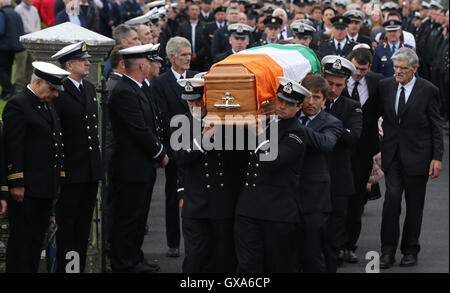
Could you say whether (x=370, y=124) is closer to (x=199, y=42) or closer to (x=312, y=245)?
(x=312, y=245)

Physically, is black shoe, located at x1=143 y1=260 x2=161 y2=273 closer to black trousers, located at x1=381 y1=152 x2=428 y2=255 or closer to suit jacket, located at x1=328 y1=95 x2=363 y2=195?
suit jacket, located at x1=328 y1=95 x2=363 y2=195

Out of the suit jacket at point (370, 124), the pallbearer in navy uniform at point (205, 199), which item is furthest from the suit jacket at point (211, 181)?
the suit jacket at point (370, 124)

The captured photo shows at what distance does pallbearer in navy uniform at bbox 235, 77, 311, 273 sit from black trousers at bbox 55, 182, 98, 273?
1.47 meters

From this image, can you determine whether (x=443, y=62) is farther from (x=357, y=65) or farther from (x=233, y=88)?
(x=233, y=88)

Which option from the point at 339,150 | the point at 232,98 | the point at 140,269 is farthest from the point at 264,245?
the point at 140,269

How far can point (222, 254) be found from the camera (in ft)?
21.2

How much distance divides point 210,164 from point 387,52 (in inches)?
238

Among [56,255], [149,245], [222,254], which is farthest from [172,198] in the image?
[222,254]

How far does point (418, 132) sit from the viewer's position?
8.44m

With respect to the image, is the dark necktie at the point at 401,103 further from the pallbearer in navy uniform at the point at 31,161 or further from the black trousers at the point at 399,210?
the pallbearer in navy uniform at the point at 31,161

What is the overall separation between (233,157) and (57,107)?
4.76ft

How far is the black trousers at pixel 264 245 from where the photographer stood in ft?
20.2

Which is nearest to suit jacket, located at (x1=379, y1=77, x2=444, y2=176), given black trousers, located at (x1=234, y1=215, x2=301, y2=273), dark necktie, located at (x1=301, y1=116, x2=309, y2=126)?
dark necktie, located at (x1=301, y1=116, x2=309, y2=126)

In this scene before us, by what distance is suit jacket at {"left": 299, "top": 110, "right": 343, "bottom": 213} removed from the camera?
659 centimetres
